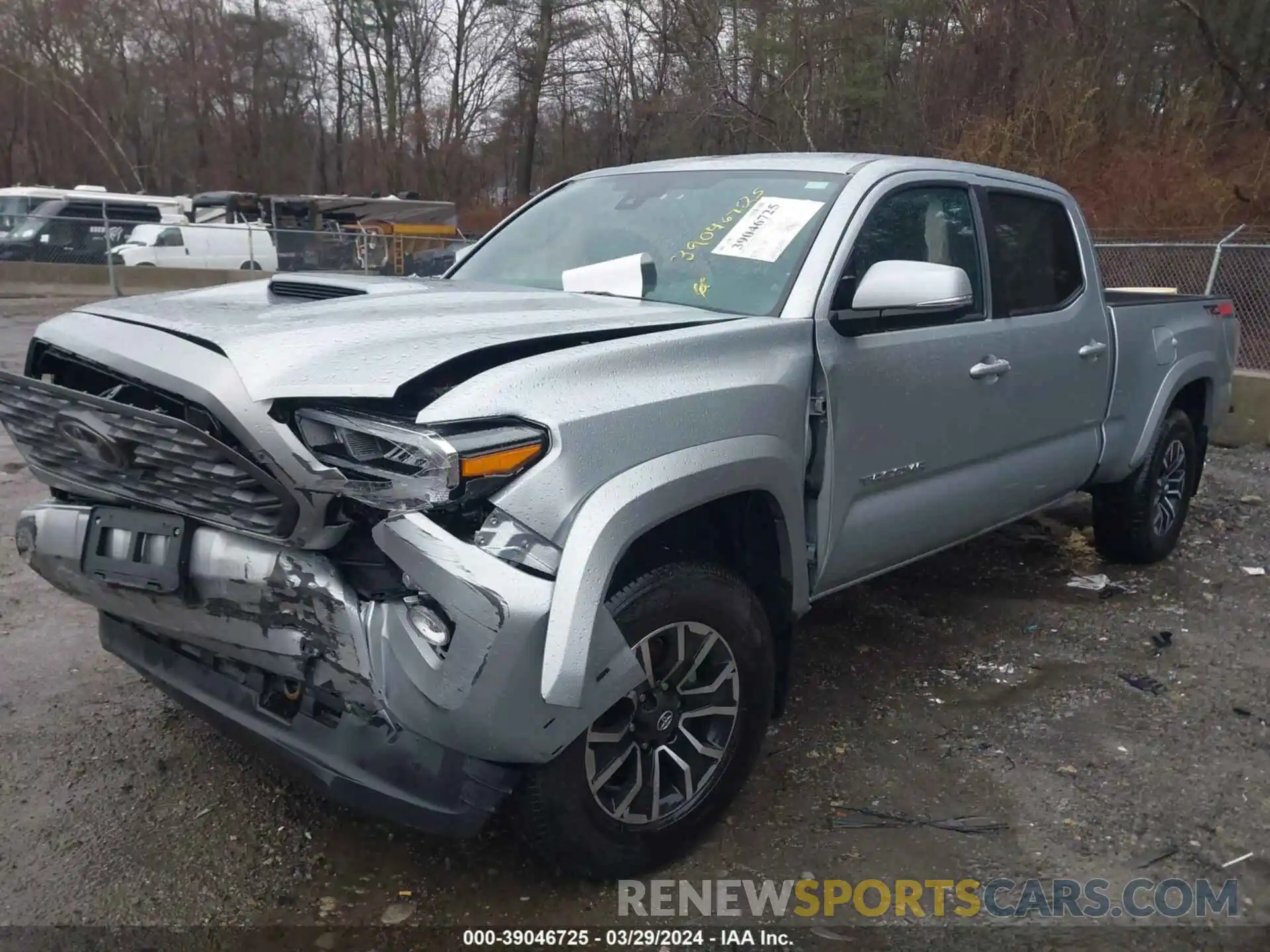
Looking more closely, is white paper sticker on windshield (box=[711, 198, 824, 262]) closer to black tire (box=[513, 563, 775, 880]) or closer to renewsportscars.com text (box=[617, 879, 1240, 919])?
black tire (box=[513, 563, 775, 880])

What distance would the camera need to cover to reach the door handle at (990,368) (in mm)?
3680

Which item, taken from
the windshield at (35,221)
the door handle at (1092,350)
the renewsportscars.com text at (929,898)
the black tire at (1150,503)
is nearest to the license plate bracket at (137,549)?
the renewsportscars.com text at (929,898)

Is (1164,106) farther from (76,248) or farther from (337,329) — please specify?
(76,248)

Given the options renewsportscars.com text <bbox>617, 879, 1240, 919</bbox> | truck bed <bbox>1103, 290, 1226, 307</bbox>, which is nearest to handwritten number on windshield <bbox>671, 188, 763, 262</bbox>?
renewsportscars.com text <bbox>617, 879, 1240, 919</bbox>

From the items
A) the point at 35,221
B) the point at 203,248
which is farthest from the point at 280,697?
the point at 35,221

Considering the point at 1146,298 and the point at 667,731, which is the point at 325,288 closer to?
→ the point at 667,731

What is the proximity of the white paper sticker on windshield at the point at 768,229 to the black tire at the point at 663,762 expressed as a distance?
3.71 ft

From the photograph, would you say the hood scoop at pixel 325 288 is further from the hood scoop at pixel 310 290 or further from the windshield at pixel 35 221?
the windshield at pixel 35 221

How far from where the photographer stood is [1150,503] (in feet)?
17.1

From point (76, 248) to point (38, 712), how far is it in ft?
66.6

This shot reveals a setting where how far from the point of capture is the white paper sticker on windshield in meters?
3.29

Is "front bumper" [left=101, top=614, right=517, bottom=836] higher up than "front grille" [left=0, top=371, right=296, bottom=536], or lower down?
lower down

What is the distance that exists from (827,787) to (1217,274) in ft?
30.0

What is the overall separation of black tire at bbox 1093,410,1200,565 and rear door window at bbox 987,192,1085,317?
1.10 m
